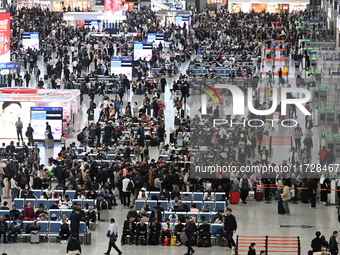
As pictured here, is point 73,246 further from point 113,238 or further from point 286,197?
point 286,197

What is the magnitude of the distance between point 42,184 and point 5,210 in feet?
14.7

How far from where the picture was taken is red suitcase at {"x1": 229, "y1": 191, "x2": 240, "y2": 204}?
41.6 metres

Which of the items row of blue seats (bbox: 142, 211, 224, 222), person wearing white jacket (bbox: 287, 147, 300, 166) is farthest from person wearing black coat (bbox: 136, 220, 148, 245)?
person wearing white jacket (bbox: 287, 147, 300, 166)

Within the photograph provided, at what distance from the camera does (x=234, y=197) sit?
1642 inches

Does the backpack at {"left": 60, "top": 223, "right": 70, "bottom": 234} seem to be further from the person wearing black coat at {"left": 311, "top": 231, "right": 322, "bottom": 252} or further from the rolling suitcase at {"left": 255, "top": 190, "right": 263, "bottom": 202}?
the rolling suitcase at {"left": 255, "top": 190, "right": 263, "bottom": 202}

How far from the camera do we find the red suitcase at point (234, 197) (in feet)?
137

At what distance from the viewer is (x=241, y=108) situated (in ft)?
141

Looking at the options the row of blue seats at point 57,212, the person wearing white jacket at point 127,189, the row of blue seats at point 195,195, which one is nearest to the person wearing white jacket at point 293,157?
the row of blue seats at point 195,195

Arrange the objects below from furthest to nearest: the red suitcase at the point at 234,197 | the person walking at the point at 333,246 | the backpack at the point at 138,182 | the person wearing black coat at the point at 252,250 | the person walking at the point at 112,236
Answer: the red suitcase at the point at 234,197, the backpack at the point at 138,182, the person walking at the point at 112,236, the person walking at the point at 333,246, the person wearing black coat at the point at 252,250

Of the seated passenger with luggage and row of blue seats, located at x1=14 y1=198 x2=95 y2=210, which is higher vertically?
row of blue seats, located at x1=14 y1=198 x2=95 y2=210

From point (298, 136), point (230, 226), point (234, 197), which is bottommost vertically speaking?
point (234, 197)

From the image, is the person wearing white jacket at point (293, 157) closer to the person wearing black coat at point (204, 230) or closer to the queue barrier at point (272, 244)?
the queue barrier at point (272, 244)

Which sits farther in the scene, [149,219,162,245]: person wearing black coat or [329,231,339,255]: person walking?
[149,219,162,245]: person wearing black coat

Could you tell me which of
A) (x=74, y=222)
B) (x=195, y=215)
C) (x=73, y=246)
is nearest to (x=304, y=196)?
(x=195, y=215)
